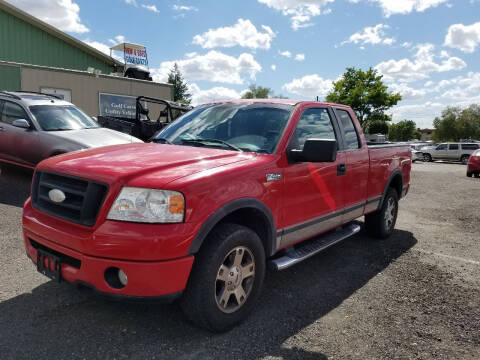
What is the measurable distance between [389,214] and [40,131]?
6235mm

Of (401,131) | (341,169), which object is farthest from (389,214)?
(401,131)

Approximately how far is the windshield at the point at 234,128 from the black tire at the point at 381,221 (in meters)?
2.58

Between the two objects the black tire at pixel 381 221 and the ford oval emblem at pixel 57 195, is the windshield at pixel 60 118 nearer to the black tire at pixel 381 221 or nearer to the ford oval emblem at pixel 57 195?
the ford oval emblem at pixel 57 195

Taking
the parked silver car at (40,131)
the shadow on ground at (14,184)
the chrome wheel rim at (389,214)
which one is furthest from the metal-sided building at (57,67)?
the chrome wheel rim at (389,214)

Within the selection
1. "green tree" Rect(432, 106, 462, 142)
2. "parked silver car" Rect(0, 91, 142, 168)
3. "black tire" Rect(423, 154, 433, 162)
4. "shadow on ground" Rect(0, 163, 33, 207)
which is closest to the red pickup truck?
"parked silver car" Rect(0, 91, 142, 168)

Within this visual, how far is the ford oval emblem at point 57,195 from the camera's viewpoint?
2721 mm

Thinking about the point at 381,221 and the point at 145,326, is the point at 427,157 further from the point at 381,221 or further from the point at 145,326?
the point at 145,326

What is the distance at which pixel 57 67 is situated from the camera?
20.8 metres

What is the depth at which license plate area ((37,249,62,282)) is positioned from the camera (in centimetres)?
261

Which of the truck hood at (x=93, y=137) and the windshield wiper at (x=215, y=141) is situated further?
the truck hood at (x=93, y=137)

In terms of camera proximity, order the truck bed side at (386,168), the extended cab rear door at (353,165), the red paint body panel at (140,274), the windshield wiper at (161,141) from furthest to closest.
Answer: the truck bed side at (386,168) → the extended cab rear door at (353,165) → the windshield wiper at (161,141) → the red paint body panel at (140,274)

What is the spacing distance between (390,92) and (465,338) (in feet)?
152

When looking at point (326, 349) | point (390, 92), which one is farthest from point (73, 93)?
point (390, 92)

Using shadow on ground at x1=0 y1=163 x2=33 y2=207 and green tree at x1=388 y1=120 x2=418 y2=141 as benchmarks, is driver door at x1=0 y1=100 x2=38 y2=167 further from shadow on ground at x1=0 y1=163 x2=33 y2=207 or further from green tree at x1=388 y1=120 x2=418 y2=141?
green tree at x1=388 y1=120 x2=418 y2=141
